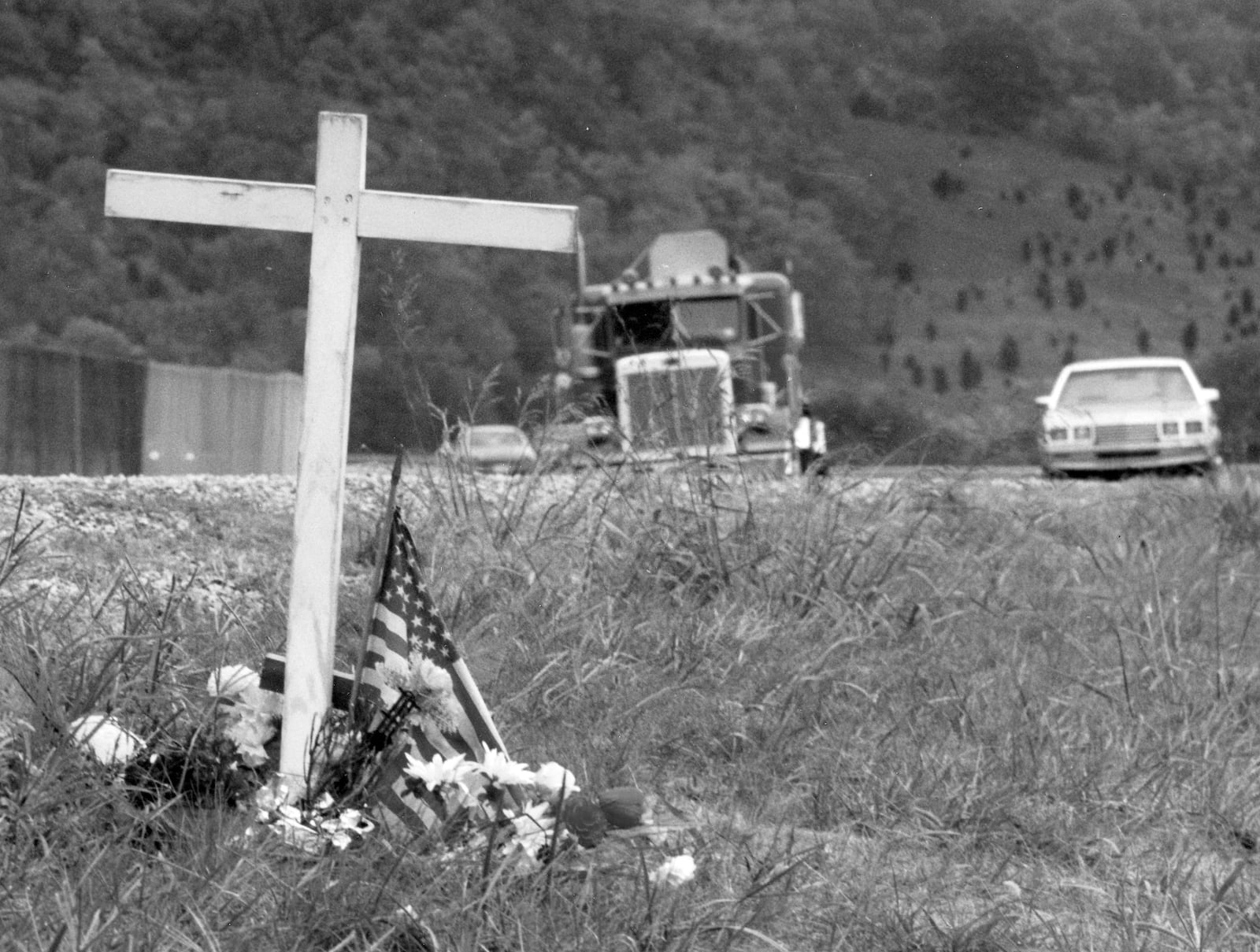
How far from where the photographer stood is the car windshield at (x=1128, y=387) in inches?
756

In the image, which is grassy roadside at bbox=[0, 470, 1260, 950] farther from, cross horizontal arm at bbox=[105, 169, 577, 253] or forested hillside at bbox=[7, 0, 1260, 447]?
forested hillside at bbox=[7, 0, 1260, 447]

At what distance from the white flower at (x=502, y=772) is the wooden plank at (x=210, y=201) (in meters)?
1.03

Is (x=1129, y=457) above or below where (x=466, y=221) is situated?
below

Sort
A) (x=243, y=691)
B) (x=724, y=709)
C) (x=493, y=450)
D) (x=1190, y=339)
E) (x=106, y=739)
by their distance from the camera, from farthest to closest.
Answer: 1. (x=1190, y=339)
2. (x=493, y=450)
3. (x=724, y=709)
4. (x=243, y=691)
5. (x=106, y=739)

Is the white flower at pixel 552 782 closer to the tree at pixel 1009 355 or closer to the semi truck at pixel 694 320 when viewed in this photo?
the semi truck at pixel 694 320

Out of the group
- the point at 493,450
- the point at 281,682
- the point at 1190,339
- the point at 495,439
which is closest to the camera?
the point at 281,682

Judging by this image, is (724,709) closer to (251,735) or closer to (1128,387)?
(251,735)

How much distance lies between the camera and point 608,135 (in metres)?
60.5

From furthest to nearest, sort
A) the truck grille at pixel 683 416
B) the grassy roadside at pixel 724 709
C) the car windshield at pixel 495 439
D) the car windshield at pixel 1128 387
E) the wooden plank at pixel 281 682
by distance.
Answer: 1. the car windshield at pixel 1128 387
2. the car windshield at pixel 495 439
3. the truck grille at pixel 683 416
4. the wooden plank at pixel 281 682
5. the grassy roadside at pixel 724 709

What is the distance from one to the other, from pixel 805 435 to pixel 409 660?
37.4ft

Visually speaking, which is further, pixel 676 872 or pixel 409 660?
pixel 409 660

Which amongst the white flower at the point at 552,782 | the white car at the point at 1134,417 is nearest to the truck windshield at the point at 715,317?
the white car at the point at 1134,417

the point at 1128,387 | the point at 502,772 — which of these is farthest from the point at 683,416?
the point at 1128,387

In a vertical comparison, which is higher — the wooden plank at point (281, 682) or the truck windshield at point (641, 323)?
the truck windshield at point (641, 323)
